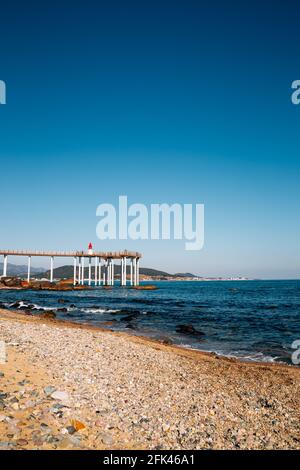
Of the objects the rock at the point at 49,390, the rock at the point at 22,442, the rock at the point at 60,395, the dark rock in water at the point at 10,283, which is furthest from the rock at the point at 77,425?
the dark rock in water at the point at 10,283

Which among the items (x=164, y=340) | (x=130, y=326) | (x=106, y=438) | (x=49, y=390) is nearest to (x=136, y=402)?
(x=106, y=438)

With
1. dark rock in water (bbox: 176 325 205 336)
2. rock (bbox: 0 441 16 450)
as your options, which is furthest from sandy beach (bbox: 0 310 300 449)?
dark rock in water (bbox: 176 325 205 336)

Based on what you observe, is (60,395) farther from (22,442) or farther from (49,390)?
(22,442)

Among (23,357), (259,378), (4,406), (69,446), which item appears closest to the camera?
(69,446)

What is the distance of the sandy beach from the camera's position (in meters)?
5.97

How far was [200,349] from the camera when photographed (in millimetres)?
18172

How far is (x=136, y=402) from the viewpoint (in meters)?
7.79

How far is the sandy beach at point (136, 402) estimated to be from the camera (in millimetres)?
5973

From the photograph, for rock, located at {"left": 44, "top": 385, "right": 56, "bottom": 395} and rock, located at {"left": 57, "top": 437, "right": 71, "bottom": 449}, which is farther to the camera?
rock, located at {"left": 44, "top": 385, "right": 56, "bottom": 395}

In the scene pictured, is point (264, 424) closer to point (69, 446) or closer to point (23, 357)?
point (69, 446)

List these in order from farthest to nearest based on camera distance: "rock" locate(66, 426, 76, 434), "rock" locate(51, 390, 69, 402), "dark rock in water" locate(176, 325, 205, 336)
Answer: "dark rock in water" locate(176, 325, 205, 336), "rock" locate(51, 390, 69, 402), "rock" locate(66, 426, 76, 434)

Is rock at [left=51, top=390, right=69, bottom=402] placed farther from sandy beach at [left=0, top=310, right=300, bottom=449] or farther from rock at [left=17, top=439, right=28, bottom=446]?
rock at [left=17, top=439, right=28, bottom=446]
